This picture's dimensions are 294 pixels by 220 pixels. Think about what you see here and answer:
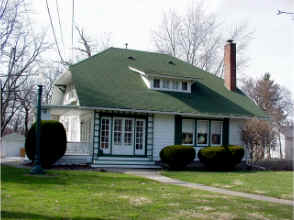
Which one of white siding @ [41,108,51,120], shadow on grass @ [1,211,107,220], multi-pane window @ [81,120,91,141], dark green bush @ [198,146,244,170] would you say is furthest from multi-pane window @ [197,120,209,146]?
shadow on grass @ [1,211,107,220]

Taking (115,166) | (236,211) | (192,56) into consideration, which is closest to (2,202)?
(236,211)

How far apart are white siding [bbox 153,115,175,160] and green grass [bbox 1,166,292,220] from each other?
379 inches

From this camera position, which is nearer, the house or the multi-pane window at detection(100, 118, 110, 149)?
the house

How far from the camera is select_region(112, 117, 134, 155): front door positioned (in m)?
20.7

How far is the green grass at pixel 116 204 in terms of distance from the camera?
7391 mm

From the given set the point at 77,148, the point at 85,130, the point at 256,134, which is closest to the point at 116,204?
the point at 77,148

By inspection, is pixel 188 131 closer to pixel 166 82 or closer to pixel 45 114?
pixel 166 82

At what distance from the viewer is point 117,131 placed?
68.1 ft

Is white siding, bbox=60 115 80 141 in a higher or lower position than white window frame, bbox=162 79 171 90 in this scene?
lower

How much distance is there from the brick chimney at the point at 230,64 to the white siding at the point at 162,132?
265 inches

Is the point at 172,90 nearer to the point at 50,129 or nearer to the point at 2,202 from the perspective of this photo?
the point at 50,129

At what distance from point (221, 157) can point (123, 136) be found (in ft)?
17.7

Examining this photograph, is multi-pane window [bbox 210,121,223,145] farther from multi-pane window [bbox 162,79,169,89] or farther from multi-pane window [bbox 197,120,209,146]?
multi-pane window [bbox 162,79,169,89]

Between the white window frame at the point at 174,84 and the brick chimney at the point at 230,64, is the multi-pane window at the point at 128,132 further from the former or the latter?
the brick chimney at the point at 230,64
